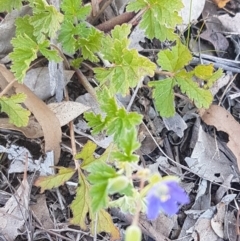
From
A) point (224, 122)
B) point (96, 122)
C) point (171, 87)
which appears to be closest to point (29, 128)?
point (96, 122)

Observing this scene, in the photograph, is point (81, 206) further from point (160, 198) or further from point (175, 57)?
point (160, 198)

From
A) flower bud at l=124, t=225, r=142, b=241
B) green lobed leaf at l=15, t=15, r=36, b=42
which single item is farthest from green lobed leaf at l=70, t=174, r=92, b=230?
flower bud at l=124, t=225, r=142, b=241

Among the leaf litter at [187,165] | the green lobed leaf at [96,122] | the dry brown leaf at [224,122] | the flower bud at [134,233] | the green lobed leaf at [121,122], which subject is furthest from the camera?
the dry brown leaf at [224,122]

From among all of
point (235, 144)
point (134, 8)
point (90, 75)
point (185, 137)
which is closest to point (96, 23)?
point (90, 75)

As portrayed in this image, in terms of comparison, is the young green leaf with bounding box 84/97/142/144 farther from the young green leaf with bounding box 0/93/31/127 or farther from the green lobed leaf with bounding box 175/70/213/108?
the green lobed leaf with bounding box 175/70/213/108

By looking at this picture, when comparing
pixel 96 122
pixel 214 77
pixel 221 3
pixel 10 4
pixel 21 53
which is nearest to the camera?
pixel 96 122

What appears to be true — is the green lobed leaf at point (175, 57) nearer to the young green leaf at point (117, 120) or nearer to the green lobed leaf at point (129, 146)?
the young green leaf at point (117, 120)

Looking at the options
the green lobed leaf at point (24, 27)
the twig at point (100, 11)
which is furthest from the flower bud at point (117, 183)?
the twig at point (100, 11)

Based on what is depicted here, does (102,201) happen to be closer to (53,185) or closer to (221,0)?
(53,185)
